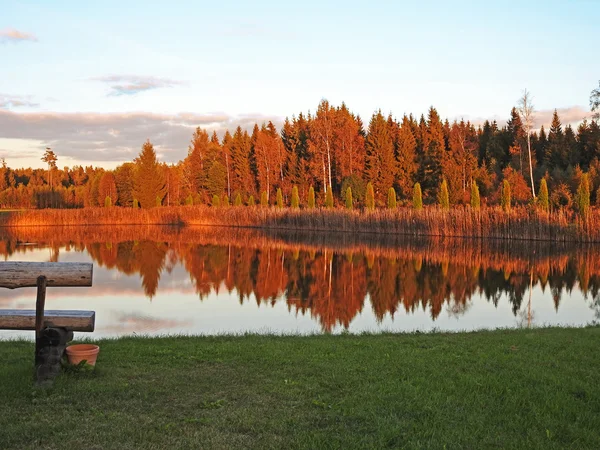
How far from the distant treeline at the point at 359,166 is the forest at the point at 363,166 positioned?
0.11 metres

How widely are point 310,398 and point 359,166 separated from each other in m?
44.4

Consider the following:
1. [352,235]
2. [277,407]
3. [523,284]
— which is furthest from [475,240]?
[277,407]

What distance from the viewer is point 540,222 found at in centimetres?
2836

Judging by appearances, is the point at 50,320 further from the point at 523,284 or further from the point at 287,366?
the point at 523,284

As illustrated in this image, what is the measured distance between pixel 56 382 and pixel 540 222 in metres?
27.3

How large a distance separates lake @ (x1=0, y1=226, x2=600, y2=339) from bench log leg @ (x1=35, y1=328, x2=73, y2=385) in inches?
202

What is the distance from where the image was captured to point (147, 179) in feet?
180

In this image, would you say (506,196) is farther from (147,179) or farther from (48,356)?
(147,179)

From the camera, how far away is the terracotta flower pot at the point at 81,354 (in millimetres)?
5531

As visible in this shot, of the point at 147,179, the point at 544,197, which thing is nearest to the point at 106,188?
the point at 147,179

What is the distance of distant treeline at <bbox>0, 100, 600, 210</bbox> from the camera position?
1681 inches

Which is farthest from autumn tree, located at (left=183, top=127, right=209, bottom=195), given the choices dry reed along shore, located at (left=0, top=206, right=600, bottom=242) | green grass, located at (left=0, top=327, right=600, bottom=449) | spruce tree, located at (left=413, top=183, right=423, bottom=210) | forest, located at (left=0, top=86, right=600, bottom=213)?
green grass, located at (left=0, top=327, right=600, bottom=449)

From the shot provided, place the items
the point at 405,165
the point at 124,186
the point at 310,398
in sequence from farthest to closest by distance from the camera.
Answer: the point at 124,186, the point at 405,165, the point at 310,398

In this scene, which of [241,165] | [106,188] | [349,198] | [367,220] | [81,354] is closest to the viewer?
[81,354]
